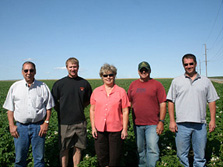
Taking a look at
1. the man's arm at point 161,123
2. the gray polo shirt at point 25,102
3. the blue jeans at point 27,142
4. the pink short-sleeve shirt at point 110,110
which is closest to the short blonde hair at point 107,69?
the pink short-sleeve shirt at point 110,110

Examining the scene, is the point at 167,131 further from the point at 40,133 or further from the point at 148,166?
the point at 40,133

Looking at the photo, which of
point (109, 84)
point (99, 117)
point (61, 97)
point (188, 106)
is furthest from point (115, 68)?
point (188, 106)

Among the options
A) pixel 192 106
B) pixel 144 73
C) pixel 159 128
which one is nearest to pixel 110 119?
pixel 159 128

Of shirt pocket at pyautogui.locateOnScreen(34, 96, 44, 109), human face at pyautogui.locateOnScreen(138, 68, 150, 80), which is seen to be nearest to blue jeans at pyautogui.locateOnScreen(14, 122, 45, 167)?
shirt pocket at pyautogui.locateOnScreen(34, 96, 44, 109)

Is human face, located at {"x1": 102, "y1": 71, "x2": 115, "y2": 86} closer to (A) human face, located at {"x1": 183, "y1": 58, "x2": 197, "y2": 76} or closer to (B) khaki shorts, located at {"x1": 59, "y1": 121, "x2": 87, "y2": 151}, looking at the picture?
(B) khaki shorts, located at {"x1": 59, "y1": 121, "x2": 87, "y2": 151}

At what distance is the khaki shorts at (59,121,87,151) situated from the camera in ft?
11.9

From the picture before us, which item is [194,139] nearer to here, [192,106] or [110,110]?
[192,106]

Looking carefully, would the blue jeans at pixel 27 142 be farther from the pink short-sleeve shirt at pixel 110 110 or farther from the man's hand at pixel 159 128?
the man's hand at pixel 159 128

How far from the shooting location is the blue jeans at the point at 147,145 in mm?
3395

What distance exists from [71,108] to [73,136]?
1.89 ft

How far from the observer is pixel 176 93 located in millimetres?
3471

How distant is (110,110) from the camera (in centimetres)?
314

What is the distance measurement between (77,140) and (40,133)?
0.78 m

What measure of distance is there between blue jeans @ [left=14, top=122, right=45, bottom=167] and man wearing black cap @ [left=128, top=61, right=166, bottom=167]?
5.81 ft
